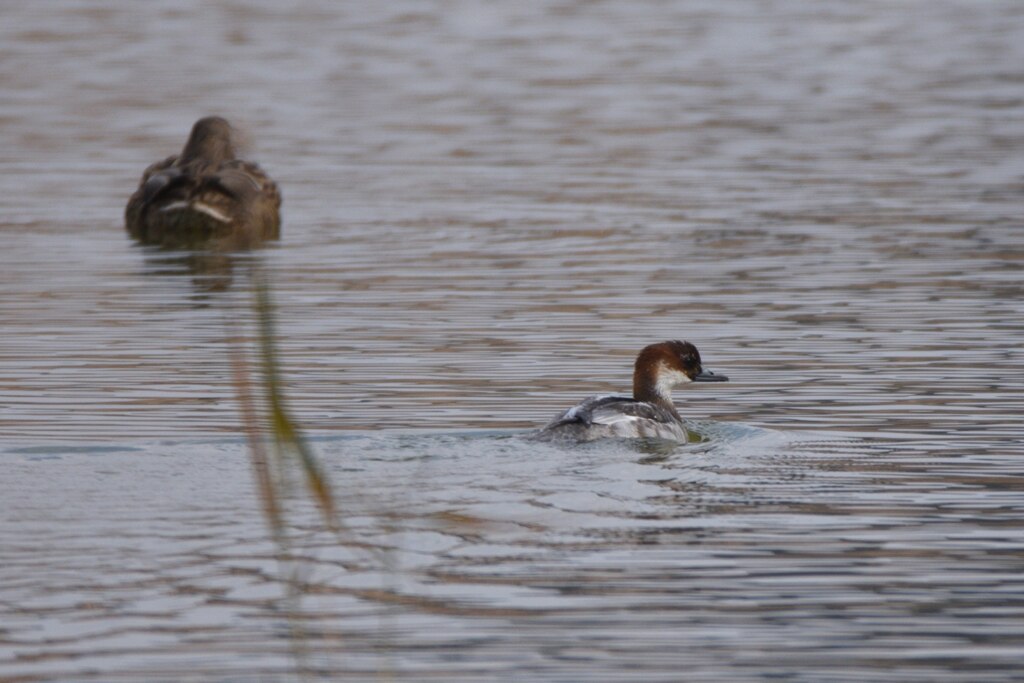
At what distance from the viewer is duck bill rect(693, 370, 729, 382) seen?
38.2ft

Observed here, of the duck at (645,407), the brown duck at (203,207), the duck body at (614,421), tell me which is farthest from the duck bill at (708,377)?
the brown duck at (203,207)

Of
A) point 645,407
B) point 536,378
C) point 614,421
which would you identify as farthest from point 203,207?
point 614,421

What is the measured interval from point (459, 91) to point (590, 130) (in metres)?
4.17

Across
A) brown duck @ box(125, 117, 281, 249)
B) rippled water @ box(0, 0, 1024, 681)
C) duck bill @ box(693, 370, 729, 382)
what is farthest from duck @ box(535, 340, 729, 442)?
brown duck @ box(125, 117, 281, 249)

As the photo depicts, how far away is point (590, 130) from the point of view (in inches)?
981

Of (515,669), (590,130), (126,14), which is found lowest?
(515,669)

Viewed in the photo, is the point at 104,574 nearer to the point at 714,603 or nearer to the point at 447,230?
the point at 714,603

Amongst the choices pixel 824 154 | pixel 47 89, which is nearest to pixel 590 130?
pixel 824 154

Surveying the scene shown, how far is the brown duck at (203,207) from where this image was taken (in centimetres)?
1906

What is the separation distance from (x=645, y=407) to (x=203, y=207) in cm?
943

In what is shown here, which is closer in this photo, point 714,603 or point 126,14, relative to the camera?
point 714,603

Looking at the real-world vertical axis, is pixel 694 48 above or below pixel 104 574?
above

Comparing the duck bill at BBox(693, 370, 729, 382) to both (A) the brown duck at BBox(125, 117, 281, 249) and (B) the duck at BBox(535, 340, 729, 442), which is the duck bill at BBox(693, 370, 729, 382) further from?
(A) the brown duck at BBox(125, 117, 281, 249)

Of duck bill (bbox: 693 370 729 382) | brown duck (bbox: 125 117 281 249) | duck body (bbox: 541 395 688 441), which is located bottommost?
duck body (bbox: 541 395 688 441)
